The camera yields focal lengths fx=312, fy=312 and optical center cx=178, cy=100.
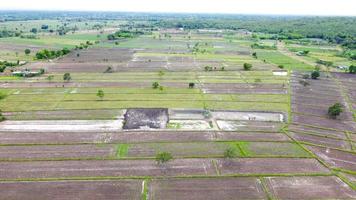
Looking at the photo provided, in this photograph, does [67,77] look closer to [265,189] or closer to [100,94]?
[100,94]

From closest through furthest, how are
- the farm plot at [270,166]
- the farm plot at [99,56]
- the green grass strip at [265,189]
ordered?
the green grass strip at [265,189]
the farm plot at [270,166]
the farm plot at [99,56]

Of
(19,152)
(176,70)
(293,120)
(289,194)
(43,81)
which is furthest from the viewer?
(176,70)

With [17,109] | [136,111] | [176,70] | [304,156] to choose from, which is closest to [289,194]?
[304,156]

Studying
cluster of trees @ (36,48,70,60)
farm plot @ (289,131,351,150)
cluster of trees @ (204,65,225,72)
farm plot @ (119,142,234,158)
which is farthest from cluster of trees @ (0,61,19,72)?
farm plot @ (289,131,351,150)

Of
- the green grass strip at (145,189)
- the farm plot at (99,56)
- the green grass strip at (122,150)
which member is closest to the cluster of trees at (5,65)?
the farm plot at (99,56)

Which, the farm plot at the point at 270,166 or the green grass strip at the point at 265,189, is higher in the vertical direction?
the farm plot at the point at 270,166

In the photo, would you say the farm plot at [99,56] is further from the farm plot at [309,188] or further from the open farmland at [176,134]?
the farm plot at [309,188]

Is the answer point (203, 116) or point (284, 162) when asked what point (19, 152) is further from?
point (284, 162)
